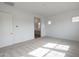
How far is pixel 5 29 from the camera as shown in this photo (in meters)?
4.03

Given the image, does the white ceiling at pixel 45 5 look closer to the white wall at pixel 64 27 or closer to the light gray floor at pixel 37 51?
the white wall at pixel 64 27

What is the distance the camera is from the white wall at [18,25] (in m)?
4.04

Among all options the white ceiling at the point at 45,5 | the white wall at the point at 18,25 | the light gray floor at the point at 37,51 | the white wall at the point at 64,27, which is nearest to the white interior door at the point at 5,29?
the white wall at the point at 18,25

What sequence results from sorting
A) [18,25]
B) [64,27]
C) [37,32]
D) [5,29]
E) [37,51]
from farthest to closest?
[37,32] → [64,27] → [18,25] → [5,29] → [37,51]

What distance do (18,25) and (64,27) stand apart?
4043mm

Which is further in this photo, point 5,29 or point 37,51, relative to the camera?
point 5,29

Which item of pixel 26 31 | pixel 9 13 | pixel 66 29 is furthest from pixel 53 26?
pixel 9 13

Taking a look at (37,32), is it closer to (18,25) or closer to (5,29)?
(18,25)

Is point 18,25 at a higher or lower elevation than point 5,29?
higher

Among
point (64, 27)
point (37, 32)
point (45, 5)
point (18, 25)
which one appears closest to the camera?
point (45, 5)

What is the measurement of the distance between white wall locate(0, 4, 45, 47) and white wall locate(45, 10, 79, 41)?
2.48m

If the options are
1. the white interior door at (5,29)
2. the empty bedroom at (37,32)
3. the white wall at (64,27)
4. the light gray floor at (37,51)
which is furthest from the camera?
the white wall at (64,27)

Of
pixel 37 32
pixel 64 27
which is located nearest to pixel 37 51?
pixel 64 27

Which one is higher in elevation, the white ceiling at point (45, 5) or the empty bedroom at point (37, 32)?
the white ceiling at point (45, 5)
